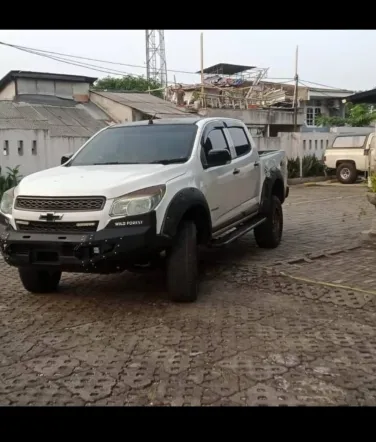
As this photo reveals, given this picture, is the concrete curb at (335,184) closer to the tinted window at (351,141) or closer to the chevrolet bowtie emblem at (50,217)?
the tinted window at (351,141)

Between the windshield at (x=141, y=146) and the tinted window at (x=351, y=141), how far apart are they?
13.6 m

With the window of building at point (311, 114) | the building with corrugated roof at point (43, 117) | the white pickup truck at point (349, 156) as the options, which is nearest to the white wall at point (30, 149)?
the building with corrugated roof at point (43, 117)

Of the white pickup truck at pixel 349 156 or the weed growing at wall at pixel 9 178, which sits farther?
the white pickup truck at pixel 349 156

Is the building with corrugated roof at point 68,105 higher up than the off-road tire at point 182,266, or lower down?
higher up

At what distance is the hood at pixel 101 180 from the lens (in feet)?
15.0

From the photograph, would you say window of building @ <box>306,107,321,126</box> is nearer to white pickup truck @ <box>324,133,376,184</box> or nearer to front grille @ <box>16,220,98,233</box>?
white pickup truck @ <box>324,133,376,184</box>

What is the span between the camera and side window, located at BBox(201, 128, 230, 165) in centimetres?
568

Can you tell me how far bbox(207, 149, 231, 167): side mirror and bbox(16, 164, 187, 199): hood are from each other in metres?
0.52

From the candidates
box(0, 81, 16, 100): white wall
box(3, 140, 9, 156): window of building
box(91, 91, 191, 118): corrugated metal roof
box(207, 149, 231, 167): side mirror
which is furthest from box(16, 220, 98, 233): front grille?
box(0, 81, 16, 100): white wall

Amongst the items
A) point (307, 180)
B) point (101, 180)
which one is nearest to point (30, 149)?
point (101, 180)

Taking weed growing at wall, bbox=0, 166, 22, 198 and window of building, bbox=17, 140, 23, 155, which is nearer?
weed growing at wall, bbox=0, 166, 22, 198

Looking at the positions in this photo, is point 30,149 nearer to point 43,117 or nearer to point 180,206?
point 180,206

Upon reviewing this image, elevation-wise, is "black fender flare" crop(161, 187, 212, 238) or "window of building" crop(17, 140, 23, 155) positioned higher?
"window of building" crop(17, 140, 23, 155)
